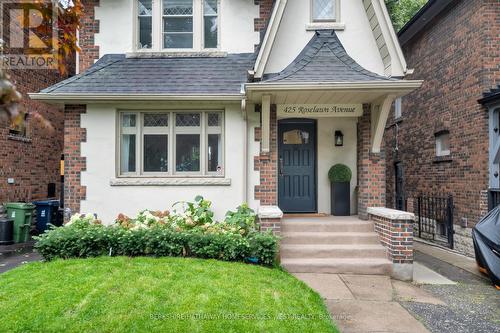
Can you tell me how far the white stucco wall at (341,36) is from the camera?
759cm

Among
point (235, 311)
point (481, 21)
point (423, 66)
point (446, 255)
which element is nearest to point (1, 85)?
point (235, 311)

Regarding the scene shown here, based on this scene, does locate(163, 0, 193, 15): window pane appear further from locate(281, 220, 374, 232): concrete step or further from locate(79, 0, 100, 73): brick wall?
locate(281, 220, 374, 232): concrete step

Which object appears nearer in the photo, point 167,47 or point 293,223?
point 293,223

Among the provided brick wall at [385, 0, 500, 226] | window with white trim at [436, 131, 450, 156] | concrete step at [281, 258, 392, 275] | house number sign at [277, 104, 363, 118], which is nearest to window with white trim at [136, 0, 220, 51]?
house number sign at [277, 104, 363, 118]

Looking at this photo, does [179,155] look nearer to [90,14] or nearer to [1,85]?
[90,14]

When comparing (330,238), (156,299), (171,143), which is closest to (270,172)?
(330,238)

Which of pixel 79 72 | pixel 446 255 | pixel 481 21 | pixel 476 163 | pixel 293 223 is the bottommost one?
pixel 446 255

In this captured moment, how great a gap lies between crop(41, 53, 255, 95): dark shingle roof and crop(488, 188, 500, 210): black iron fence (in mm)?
5960

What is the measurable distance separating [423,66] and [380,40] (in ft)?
14.4

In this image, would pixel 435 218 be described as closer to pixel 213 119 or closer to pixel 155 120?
pixel 213 119

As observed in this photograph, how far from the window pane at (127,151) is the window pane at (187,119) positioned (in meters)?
1.05

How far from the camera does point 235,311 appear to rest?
3.78m

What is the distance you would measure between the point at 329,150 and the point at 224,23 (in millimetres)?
3843

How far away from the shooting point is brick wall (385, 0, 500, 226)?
7.98 m
